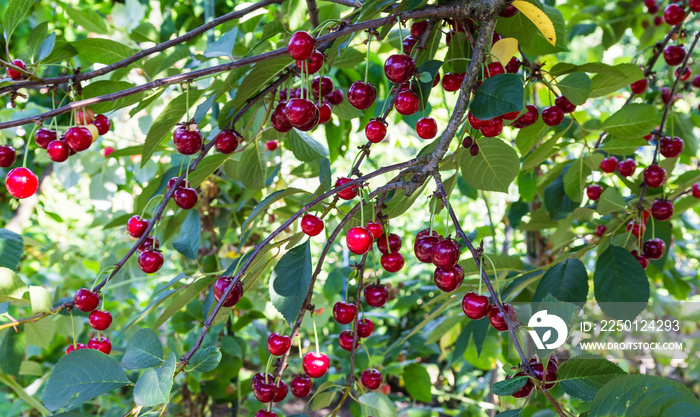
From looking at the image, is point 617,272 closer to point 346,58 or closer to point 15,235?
point 346,58

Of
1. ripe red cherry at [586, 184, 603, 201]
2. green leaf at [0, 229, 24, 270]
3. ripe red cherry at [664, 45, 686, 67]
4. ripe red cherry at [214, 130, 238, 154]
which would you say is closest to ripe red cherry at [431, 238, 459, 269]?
ripe red cherry at [214, 130, 238, 154]

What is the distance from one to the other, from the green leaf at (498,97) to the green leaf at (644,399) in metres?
0.29

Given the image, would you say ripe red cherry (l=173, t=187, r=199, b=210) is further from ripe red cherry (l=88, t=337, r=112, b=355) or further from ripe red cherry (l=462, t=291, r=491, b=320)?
ripe red cherry (l=462, t=291, r=491, b=320)

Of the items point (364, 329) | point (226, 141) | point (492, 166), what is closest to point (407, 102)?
point (492, 166)

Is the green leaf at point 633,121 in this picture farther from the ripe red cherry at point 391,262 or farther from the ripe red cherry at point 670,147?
the ripe red cherry at point 391,262

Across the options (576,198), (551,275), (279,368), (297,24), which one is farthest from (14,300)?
(576,198)

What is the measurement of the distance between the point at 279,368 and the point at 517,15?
60cm

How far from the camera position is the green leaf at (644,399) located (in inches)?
16.3

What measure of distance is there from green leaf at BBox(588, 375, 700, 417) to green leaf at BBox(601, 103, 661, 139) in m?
0.61

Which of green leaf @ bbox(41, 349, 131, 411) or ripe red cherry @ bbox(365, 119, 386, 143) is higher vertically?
ripe red cherry @ bbox(365, 119, 386, 143)

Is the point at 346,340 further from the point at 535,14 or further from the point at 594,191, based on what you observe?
the point at 594,191

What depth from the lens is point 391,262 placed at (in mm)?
724

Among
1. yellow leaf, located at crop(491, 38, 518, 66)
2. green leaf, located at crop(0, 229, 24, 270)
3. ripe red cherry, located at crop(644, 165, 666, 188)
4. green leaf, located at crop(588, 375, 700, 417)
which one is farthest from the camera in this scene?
ripe red cherry, located at crop(644, 165, 666, 188)

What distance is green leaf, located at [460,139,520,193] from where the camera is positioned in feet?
2.33
